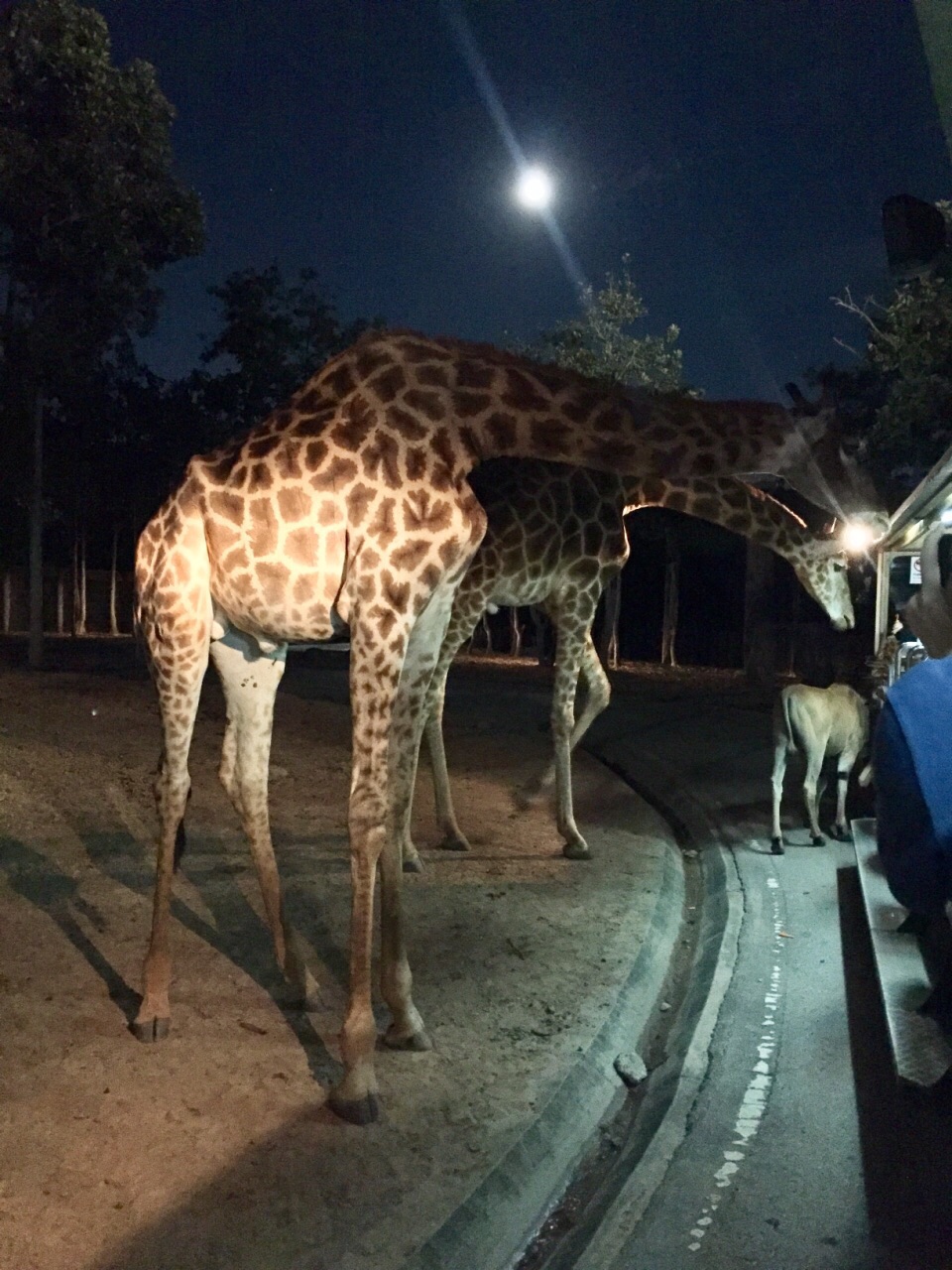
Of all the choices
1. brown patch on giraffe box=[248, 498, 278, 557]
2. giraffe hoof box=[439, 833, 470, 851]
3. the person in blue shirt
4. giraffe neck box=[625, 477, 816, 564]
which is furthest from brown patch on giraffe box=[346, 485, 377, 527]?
giraffe hoof box=[439, 833, 470, 851]

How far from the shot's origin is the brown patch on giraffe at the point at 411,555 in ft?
12.9

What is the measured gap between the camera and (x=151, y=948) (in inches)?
168

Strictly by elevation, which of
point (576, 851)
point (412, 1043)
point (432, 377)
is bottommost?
point (412, 1043)

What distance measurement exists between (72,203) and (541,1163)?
13.0 m

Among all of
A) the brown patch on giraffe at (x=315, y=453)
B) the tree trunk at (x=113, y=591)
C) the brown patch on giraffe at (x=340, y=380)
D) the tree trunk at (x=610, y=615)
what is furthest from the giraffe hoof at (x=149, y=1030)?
the tree trunk at (x=113, y=591)

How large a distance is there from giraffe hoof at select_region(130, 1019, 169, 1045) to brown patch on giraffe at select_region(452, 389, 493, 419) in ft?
8.89

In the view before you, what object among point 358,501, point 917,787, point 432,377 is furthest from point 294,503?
point 917,787

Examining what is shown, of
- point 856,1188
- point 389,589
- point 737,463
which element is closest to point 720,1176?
point 856,1188

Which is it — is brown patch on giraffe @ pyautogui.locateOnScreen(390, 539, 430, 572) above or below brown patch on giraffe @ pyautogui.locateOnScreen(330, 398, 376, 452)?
below

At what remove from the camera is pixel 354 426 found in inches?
163

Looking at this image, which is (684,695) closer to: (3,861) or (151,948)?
(3,861)

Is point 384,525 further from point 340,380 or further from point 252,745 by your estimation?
point 252,745

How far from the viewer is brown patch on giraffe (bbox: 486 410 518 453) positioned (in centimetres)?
415

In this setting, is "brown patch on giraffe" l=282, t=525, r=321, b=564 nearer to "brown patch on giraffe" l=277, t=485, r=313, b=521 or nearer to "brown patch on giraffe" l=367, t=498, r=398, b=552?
"brown patch on giraffe" l=277, t=485, r=313, b=521
